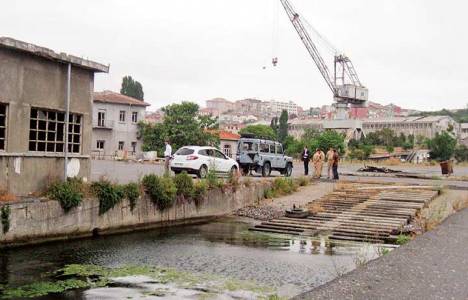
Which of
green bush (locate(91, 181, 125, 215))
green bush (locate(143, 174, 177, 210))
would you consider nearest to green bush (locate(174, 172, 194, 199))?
green bush (locate(143, 174, 177, 210))

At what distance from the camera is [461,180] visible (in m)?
30.5

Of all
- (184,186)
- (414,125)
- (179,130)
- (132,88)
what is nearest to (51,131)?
(184,186)

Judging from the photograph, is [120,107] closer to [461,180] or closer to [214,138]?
[214,138]

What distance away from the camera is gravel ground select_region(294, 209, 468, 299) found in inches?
251

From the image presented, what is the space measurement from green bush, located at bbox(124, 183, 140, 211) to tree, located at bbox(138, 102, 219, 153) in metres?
42.3

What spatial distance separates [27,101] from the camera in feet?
46.6

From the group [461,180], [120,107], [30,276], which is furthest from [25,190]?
[120,107]

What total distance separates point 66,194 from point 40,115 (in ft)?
7.78

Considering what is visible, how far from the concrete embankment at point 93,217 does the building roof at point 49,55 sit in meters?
3.82

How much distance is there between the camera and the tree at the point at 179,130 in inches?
2339

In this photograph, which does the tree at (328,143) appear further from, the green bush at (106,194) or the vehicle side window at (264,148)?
the green bush at (106,194)

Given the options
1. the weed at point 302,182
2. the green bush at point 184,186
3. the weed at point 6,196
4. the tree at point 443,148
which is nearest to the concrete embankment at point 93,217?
the green bush at point 184,186

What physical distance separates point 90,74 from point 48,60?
1.70m

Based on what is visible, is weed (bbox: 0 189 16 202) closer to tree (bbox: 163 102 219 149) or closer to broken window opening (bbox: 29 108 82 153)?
broken window opening (bbox: 29 108 82 153)
